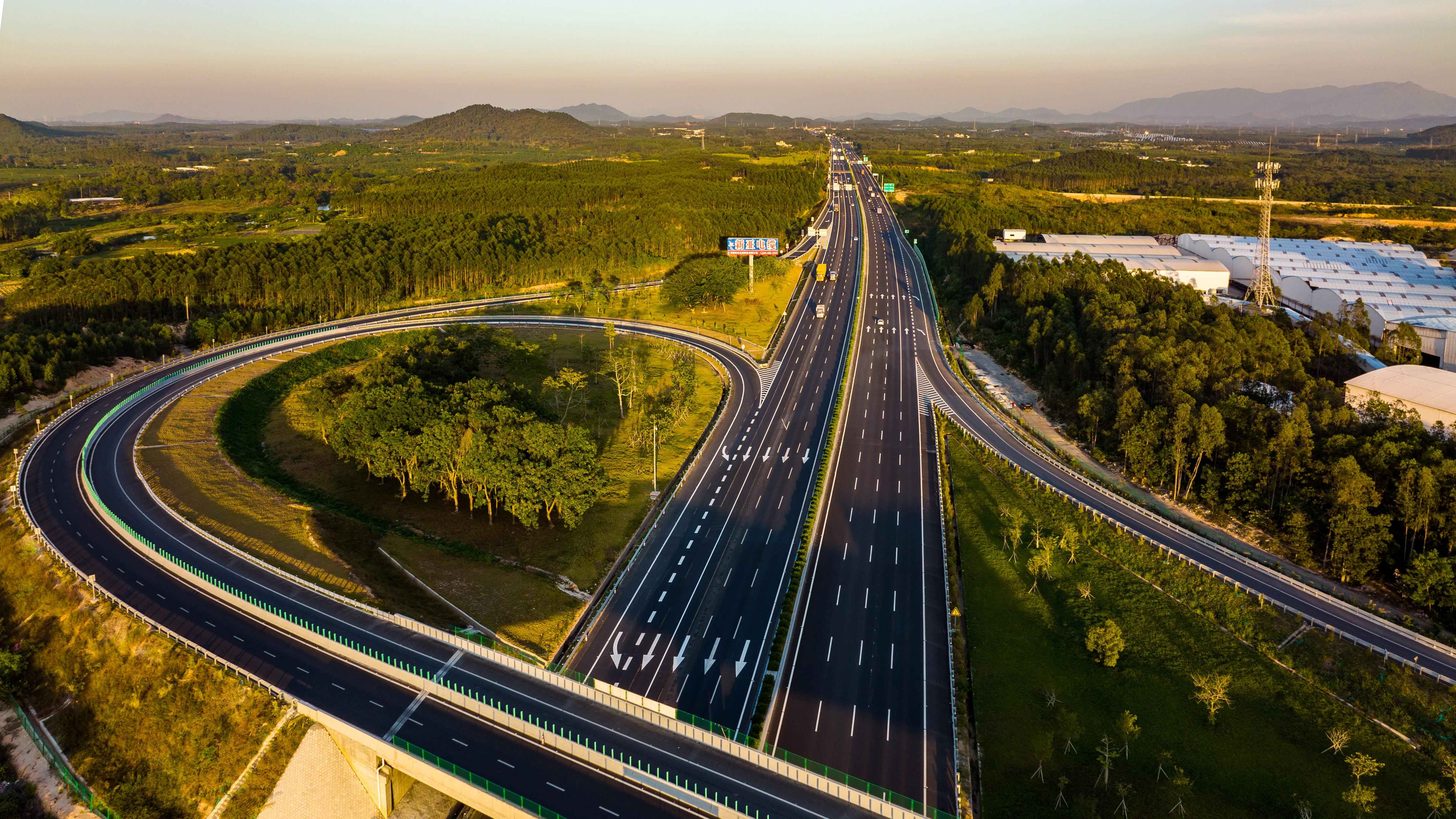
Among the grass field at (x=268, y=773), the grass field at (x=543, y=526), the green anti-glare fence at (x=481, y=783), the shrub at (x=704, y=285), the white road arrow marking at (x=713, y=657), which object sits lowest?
the grass field at (x=268, y=773)

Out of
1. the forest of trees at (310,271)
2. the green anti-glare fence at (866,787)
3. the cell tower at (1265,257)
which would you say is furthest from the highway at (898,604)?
the forest of trees at (310,271)

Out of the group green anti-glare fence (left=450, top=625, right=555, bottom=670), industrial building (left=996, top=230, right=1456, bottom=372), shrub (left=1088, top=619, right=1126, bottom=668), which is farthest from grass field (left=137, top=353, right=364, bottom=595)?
industrial building (left=996, top=230, right=1456, bottom=372)

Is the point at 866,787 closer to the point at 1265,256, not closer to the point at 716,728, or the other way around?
the point at 716,728

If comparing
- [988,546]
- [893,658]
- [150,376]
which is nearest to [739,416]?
[988,546]

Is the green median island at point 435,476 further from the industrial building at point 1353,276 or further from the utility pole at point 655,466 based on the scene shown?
the industrial building at point 1353,276

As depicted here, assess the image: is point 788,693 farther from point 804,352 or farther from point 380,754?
point 804,352

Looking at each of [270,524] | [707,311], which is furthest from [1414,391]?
[270,524]

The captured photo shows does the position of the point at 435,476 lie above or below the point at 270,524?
above
